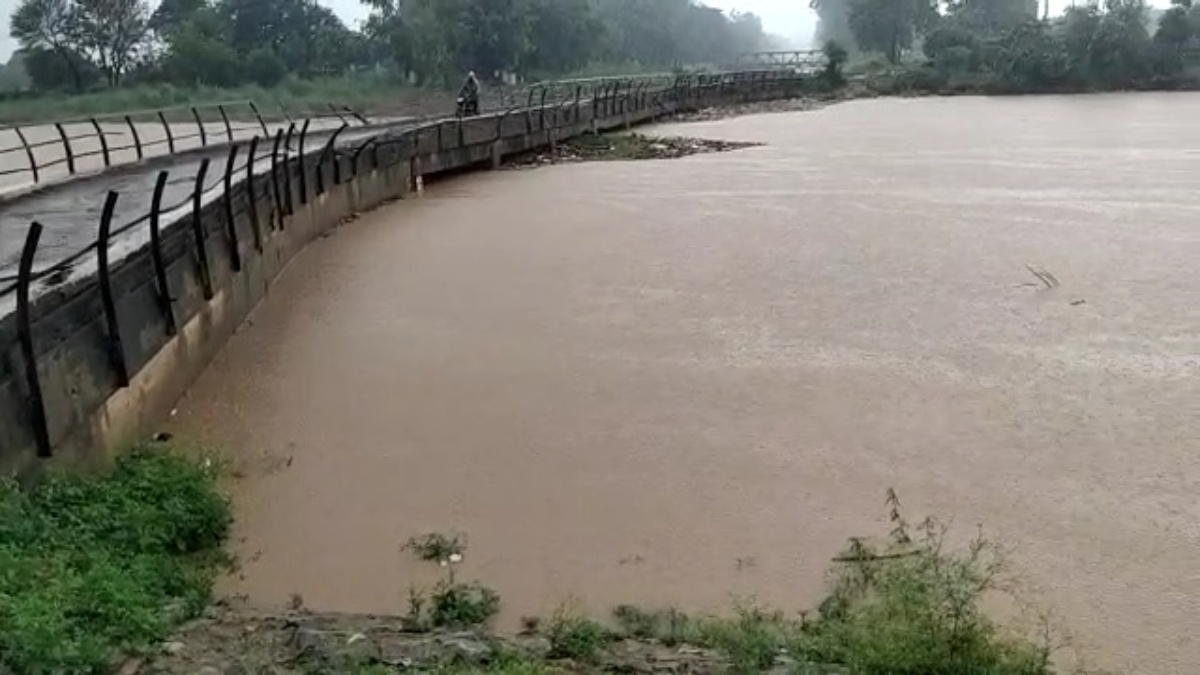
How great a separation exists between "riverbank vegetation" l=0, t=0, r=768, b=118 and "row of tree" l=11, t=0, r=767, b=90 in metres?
0.05

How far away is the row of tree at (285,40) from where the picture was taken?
46469 millimetres

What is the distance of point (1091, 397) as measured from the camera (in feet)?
24.7

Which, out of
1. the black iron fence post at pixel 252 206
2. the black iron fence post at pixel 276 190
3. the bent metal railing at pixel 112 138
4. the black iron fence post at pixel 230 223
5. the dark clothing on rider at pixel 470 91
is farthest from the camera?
the dark clothing on rider at pixel 470 91

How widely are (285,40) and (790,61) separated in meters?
32.8

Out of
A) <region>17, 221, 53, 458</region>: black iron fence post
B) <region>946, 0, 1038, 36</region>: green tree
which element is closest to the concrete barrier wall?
<region>17, 221, 53, 458</region>: black iron fence post

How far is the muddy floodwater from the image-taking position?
5328 millimetres

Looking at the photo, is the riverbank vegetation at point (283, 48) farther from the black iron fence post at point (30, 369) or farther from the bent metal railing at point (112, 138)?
the black iron fence post at point (30, 369)

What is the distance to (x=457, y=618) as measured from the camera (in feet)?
15.4

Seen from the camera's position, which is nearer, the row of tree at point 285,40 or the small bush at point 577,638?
the small bush at point 577,638

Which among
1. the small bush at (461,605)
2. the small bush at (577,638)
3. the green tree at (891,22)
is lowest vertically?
the small bush at (461,605)

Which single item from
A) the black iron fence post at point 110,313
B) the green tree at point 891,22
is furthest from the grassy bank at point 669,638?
the green tree at point 891,22

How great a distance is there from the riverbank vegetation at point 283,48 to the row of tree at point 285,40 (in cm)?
5

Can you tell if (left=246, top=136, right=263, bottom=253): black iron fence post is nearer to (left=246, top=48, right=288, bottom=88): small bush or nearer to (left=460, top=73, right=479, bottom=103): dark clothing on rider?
(left=460, top=73, right=479, bottom=103): dark clothing on rider

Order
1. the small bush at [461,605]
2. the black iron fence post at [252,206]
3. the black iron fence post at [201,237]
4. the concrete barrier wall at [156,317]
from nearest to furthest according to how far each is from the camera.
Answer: the small bush at [461,605] < the concrete barrier wall at [156,317] < the black iron fence post at [201,237] < the black iron fence post at [252,206]
